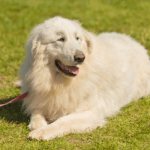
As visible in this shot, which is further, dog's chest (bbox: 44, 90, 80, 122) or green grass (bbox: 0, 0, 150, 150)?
dog's chest (bbox: 44, 90, 80, 122)

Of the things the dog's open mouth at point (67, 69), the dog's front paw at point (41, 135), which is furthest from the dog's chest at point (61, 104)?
the dog's front paw at point (41, 135)

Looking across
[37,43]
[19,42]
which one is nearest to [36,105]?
[37,43]

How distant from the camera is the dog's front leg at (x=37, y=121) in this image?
6.14 m

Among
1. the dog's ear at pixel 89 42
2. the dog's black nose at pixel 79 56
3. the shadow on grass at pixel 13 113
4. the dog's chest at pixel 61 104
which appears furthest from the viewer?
the shadow on grass at pixel 13 113

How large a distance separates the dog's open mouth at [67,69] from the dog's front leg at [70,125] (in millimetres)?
513

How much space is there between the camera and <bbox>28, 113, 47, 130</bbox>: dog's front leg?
6145 millimetres

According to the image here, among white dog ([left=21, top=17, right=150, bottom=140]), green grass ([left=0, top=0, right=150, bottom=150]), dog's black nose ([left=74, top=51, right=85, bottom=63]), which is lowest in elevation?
green grass ([left=0, top=0, right=150, bottom=150])

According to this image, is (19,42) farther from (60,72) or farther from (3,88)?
(60,72)

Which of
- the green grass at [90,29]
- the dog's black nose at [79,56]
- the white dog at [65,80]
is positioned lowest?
the green grass at [90,29]

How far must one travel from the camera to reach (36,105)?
6.45 metres

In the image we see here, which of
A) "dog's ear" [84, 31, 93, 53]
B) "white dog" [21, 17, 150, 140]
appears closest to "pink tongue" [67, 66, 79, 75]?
"white dog" [21, 17, 150, 140]

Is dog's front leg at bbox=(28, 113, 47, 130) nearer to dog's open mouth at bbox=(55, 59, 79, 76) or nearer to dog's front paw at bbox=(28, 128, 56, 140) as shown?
dog's front paw at bbox=(28, 128, 56, 140)

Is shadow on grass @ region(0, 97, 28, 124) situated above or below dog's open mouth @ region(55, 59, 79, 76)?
below

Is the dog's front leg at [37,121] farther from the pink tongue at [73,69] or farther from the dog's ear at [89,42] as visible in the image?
the dog's ear at [89,42]
